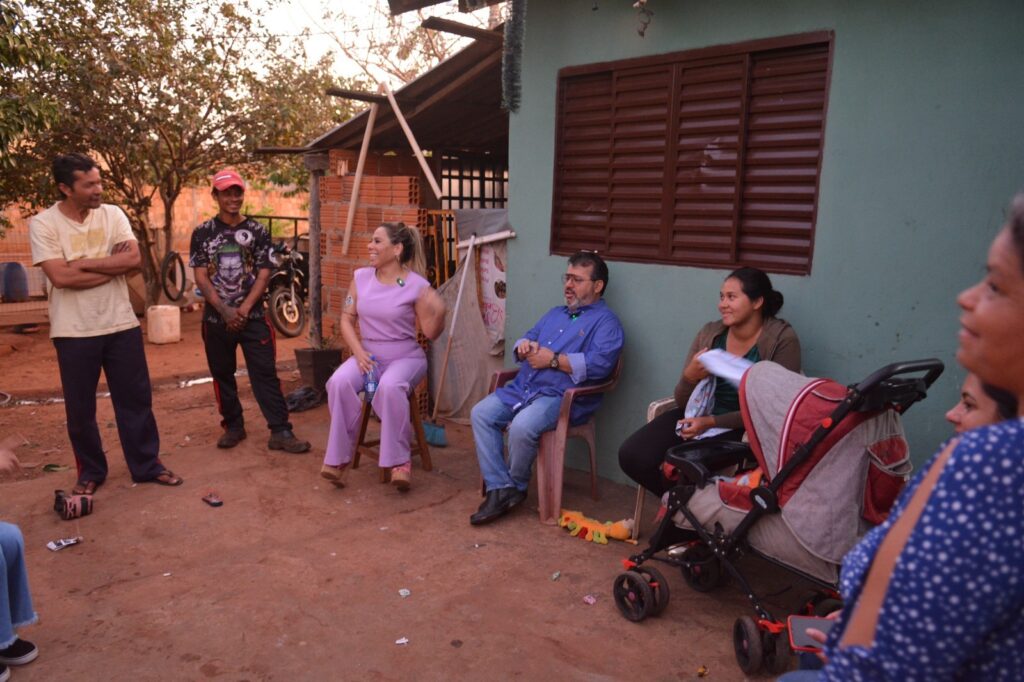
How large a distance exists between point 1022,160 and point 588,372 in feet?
7.78

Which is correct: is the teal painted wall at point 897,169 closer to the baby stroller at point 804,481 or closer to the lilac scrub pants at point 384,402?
the baby stroller at point 804,481

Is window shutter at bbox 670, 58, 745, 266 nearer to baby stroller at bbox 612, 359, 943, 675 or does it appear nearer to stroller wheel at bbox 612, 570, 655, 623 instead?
baby stroller at bbox 612, 359, 943, 675

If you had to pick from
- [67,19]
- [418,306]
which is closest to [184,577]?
[418,306]

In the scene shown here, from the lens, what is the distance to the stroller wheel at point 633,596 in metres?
3.54

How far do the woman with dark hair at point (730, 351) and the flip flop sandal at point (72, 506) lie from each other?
3177 millimetres

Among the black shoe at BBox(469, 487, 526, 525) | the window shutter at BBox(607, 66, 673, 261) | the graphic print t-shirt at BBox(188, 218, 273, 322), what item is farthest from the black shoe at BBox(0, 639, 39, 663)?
the window shutter at BBox(607, 66, 673, 261)

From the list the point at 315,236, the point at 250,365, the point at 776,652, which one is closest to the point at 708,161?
the point at 776,652

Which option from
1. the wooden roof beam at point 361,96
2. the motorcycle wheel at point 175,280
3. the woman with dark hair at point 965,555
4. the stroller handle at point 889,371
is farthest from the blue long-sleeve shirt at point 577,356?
the motorcycle wheel at point 175,280

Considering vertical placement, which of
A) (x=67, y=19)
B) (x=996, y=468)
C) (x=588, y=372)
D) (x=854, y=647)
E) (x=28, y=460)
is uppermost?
(x=67, y=19)

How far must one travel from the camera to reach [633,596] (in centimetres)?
360

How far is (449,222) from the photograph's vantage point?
23.3 ft

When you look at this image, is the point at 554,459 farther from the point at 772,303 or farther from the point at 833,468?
the point at 833,468

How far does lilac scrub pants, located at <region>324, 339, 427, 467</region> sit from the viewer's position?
5188mm

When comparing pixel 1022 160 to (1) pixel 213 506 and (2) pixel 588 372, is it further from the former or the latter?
(1) pixel 213 506
